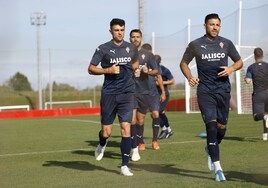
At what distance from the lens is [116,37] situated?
342 inches

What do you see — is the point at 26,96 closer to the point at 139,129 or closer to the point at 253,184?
the point at 139,129

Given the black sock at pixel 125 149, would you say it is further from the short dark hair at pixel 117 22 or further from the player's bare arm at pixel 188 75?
the short dark hair at pixel 117 22

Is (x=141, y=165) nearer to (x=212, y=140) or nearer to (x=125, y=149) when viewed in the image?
(x=125, y=149)

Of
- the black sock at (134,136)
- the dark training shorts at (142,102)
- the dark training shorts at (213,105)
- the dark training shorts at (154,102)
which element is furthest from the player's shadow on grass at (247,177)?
the dark training shorts at (154,102)

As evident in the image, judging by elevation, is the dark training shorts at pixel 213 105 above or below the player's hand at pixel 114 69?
below

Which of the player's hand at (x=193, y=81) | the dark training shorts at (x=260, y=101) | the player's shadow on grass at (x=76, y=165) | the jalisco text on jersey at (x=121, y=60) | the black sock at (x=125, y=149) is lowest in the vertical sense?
the player's shadow on grass at (x=76, y=165)

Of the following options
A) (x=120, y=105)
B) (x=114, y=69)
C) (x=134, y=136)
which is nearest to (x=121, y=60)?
(x=114, y=69)

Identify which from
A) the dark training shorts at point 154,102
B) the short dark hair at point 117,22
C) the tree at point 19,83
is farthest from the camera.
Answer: the tree at point 19,83

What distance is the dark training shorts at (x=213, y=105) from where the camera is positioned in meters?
7.84

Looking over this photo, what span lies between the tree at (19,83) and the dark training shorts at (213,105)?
33.7 metres

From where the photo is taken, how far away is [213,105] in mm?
7875

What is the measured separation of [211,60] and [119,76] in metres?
1.59

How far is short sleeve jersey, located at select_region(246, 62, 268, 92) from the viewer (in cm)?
1257

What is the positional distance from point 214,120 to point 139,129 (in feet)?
13.3
